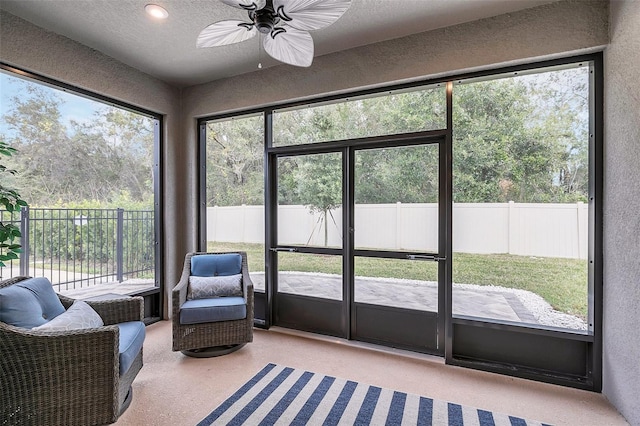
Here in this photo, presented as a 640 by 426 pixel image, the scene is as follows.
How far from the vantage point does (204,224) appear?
3.94 meters

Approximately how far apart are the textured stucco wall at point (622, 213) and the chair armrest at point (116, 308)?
3486 millimetres

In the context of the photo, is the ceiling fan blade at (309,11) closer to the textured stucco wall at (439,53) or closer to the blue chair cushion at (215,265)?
the textured stucco wall at (439,53)

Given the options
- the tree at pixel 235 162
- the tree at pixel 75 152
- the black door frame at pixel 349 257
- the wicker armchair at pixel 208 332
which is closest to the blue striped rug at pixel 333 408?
the wicker armchair at pixel 208 332

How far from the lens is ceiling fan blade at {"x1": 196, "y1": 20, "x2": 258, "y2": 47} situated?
1771 mm

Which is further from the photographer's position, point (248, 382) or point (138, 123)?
point (138, 123)

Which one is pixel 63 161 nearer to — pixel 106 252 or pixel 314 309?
pixel 106 252

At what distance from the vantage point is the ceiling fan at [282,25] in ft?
5.14

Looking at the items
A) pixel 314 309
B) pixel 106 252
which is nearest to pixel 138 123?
pixel 106 252

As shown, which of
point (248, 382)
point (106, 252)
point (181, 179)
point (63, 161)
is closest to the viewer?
point (248, 382)

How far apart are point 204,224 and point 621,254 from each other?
4063mm

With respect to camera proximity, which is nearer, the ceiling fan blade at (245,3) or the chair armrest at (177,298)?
the ceiling fan blade at (245,3)

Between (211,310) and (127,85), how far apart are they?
8.62 ft

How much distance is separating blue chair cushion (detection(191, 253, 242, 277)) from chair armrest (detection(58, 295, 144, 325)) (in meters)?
0.87

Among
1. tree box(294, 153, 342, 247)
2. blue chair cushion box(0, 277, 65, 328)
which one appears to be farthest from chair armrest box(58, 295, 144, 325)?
tree box(294, 153, 342, 247)
